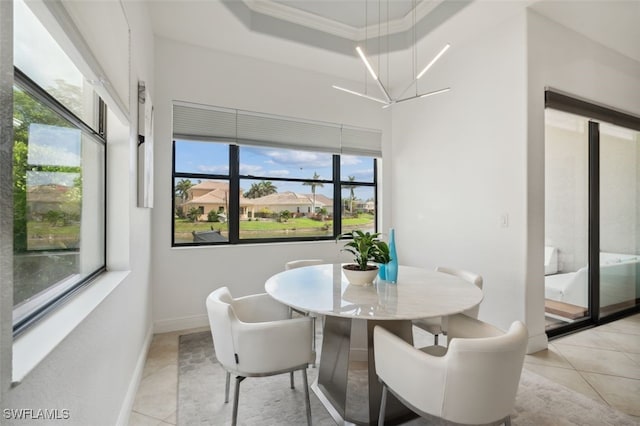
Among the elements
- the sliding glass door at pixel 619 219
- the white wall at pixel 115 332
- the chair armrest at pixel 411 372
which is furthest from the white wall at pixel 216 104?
the sliding glass door at pixel 619 219

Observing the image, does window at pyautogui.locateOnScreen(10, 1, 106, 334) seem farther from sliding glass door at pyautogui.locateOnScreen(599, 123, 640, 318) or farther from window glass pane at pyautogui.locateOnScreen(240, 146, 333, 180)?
sliding glass door at pyautogui.locateOnScreen(599, 123, 640, 318)

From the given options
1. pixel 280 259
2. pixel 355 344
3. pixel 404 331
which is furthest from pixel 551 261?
pixel 280 259

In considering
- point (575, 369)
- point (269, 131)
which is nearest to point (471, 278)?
point (575, 369)

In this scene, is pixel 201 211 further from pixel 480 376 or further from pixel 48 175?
pixel 480 376

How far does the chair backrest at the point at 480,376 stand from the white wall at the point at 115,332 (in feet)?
4.26

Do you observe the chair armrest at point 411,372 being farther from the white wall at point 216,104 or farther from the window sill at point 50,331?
the white wall at point 216,104

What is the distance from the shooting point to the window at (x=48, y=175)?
924mm

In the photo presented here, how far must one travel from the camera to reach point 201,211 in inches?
130

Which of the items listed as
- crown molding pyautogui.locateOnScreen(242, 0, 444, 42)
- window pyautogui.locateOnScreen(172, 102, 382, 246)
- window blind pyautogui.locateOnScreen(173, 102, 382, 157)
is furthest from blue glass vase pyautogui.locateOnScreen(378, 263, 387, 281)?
crown molding pyautogui.locateOnScreen(242, 0, 444, 42)

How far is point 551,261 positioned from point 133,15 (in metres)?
4.06

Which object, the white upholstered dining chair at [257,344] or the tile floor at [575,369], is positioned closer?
the white upholstered dining chair at [257,344]

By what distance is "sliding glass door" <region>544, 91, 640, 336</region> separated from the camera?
2986 millimetres

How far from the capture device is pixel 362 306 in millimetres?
1503

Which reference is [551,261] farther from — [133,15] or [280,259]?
[133,15]
